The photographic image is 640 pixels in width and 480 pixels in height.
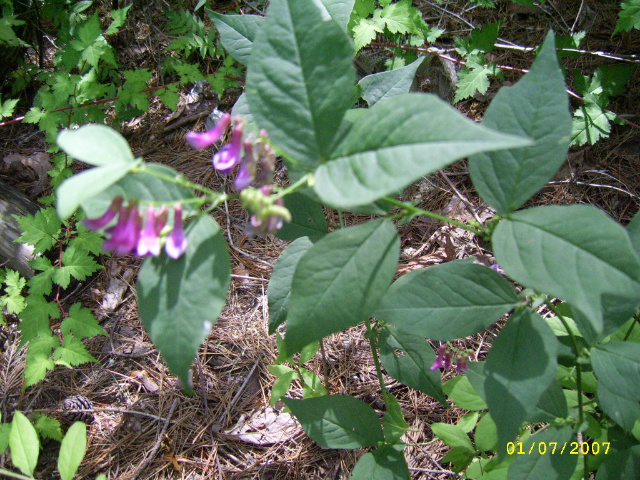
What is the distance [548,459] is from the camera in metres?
1.35

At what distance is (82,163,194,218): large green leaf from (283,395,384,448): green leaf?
923mm

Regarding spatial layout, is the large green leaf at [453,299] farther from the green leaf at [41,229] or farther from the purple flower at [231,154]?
the green leaf at [41,229]

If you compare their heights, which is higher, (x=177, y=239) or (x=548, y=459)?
(x=177, y=239)

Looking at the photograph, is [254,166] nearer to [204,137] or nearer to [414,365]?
[204,137]

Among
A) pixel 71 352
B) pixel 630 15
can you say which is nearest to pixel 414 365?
pixel 71 352

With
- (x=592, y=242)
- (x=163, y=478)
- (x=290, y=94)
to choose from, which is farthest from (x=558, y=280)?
(x=163, y=478)

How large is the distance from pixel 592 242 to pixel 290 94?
0.74 metres

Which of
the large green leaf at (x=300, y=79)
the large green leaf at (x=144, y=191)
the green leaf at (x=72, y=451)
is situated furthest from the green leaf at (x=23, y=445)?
the large green leaf at (x=300, y=79)

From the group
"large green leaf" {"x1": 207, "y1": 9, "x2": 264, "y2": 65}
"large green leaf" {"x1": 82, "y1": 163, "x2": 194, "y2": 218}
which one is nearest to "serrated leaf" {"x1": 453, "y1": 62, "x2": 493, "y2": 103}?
"large green leaf" {"x1": 207, "y1": 9, "x2": 264, "y2": 65}

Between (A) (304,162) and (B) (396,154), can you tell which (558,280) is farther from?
(A) (304,162)

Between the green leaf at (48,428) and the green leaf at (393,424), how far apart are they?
5.72 feet

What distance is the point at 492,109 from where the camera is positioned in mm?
1118

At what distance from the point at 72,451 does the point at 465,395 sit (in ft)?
4.68

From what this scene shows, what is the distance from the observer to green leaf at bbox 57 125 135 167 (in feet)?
2.65
